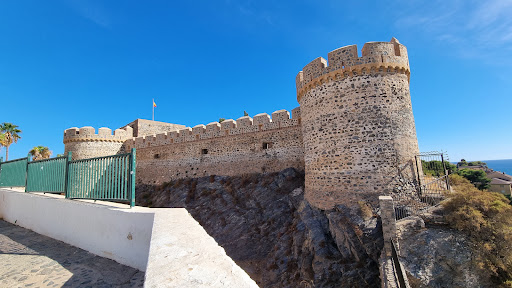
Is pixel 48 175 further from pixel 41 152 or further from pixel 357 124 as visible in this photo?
pixel 41 152

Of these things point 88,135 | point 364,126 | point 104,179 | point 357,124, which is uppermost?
point 88,135

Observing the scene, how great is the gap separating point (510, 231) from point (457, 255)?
54.0 inches

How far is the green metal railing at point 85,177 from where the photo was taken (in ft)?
15.6

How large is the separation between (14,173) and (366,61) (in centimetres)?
1356

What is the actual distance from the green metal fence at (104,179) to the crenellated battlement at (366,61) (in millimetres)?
8576

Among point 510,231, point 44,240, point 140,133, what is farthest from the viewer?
point 140,133

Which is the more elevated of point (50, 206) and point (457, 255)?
point (50, 206)

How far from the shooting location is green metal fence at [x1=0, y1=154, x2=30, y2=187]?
8.05 metres

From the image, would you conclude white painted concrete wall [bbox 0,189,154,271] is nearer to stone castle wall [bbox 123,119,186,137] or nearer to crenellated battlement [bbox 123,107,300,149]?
crenellated battlement [bbox 123,107,300,149]

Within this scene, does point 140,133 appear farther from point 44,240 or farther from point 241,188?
point 44,240

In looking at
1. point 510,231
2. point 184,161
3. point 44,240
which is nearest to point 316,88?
point 510,231

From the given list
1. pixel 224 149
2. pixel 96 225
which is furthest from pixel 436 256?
pixel 224 149

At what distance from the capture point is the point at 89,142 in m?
20.8

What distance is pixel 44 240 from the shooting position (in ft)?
16.0
